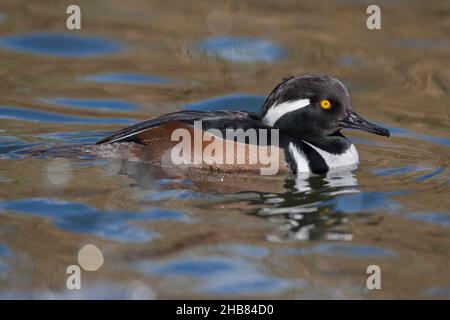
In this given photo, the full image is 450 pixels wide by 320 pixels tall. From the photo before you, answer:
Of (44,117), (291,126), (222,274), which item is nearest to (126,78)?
(44,117)

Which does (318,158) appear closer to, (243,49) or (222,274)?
(222,274)

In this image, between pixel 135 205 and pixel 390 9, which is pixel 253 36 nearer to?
pixel 390 9

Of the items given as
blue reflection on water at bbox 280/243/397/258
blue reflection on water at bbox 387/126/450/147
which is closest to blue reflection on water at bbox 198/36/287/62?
blue reflection on water at bbox 387/126/450/147

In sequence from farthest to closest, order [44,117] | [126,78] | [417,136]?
[126,78] → [44,117] → [417,136]

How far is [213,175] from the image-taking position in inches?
340

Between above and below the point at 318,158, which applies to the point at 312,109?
above

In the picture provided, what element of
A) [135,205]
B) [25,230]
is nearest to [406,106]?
[135,205]

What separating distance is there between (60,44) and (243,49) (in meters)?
2.75

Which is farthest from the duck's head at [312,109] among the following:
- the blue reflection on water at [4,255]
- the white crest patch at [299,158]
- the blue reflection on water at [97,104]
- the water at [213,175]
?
the blue reflection on water at [4,255]

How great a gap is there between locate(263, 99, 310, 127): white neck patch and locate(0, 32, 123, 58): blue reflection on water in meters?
4.89

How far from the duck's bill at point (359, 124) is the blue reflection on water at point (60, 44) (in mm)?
5228

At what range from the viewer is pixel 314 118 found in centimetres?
898

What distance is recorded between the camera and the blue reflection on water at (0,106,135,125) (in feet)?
35.6

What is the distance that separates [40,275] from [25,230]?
0.86 m
